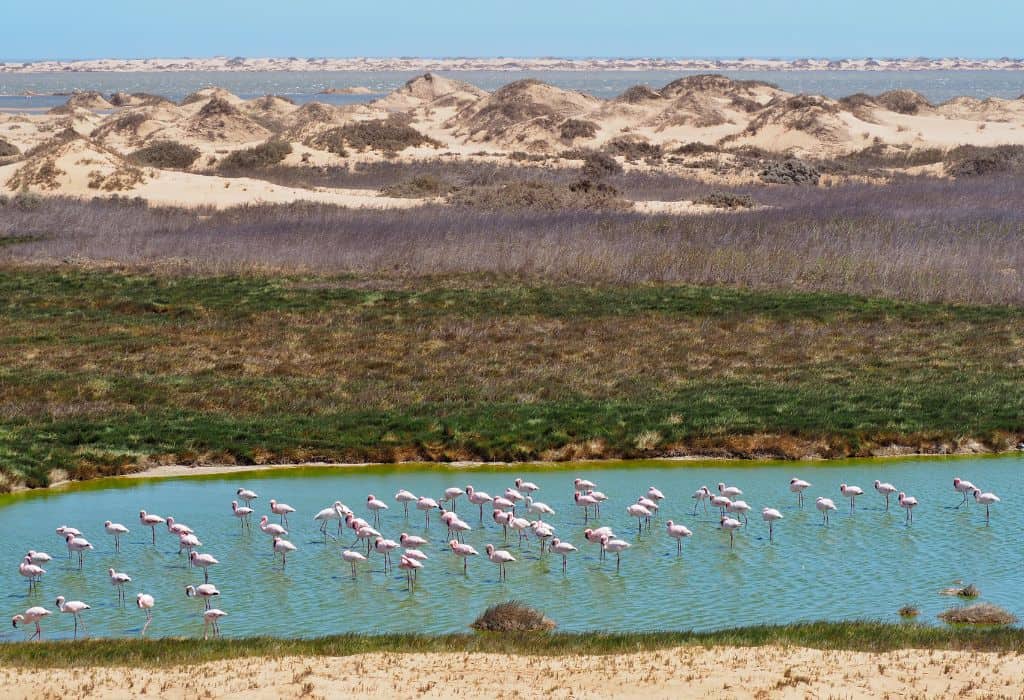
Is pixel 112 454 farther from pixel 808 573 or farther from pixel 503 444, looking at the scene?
pixel 808 573

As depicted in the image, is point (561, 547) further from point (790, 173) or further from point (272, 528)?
point (790, 173)

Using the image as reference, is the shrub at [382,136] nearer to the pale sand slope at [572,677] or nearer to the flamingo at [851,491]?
the flamingo at [851,491]

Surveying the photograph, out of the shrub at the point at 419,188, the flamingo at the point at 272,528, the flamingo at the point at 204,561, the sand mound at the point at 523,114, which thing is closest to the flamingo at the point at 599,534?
the flamingo at the point at 272,528

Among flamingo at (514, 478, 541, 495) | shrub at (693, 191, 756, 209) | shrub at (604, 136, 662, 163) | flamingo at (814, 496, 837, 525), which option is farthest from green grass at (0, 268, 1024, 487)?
shrub at (604, 136, 662, 163)

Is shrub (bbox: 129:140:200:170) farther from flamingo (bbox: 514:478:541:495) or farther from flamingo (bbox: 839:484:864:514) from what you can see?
flamingo (bbox: 839:484:864:514)

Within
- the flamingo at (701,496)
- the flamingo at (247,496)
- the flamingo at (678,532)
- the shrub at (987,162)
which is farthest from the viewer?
the shrub at (987,162)

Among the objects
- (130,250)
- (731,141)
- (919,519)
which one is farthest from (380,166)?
(919,519)
